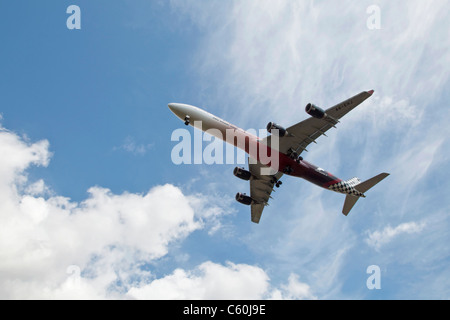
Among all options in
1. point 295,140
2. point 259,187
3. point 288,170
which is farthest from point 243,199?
point 295,140

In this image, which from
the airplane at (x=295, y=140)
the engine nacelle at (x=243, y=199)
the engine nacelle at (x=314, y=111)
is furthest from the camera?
the engine nacelle at (x=243, y=199)

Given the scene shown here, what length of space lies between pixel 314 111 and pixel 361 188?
1557 cm

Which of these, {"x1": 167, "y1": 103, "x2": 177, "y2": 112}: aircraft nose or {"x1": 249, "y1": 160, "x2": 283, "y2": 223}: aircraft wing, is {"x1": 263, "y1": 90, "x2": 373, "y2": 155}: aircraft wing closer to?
{"x1": 249, "y1": 160, "x2": 283, "y2": 223}: aircraft wing

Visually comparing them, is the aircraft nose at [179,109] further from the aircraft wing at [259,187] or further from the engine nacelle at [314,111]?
the engine nacelle at [314,111]

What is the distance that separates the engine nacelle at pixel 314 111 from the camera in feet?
146

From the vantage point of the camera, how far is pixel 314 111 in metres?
44.5

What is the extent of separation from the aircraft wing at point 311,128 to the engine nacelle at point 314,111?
0.98 metres

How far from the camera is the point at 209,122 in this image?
47.9 m

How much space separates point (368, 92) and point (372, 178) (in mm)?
13832

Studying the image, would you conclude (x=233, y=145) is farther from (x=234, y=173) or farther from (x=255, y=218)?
(x=255, y=218)

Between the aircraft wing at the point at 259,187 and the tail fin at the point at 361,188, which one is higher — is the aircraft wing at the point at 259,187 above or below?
above

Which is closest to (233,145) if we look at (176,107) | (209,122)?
(209,122)

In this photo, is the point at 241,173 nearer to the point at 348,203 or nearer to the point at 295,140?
the point at 295,140

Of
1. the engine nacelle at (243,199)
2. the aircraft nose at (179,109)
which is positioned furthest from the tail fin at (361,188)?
the aircraft nose at (179,109)
